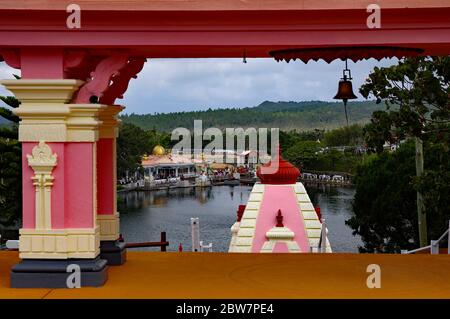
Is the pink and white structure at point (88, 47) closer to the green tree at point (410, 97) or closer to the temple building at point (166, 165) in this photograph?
the green tree at point (410, 97)

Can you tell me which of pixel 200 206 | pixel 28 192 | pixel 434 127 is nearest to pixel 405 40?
pixel 28 192

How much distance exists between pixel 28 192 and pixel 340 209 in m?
49.1

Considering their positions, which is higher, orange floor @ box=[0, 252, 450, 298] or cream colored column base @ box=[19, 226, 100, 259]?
cream colored column base @ box=[19, 226, 100, 259]

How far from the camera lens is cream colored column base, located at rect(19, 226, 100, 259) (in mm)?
6254

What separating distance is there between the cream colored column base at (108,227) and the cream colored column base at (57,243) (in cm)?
152

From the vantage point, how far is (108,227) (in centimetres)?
786

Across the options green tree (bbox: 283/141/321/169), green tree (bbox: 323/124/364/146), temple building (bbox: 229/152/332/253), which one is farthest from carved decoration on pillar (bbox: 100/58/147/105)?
green tree (bbox: 323/124/364/146)

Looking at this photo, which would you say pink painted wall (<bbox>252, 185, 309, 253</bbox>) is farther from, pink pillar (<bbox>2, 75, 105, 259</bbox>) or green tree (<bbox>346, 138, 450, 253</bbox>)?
green tree (<bbox>346, 138, 450, 253</bbox>)

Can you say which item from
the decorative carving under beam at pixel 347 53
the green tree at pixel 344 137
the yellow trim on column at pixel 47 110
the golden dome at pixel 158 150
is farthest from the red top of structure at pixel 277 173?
the green tree at pixel 344 137

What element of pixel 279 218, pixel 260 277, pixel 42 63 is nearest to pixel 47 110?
pixel 42 63

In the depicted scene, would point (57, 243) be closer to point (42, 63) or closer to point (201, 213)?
point (42, 63)

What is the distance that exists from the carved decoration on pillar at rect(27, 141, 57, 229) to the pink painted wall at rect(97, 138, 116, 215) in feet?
5.30

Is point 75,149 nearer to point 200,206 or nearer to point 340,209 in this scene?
point 340,209

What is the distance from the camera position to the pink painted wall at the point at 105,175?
7.84m
